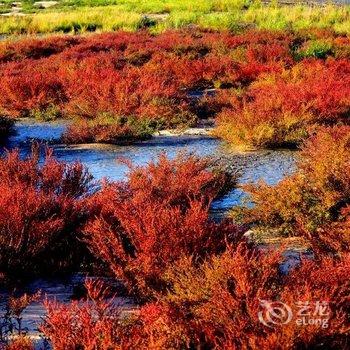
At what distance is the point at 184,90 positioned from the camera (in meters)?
13.7

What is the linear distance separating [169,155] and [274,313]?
586 centimetres

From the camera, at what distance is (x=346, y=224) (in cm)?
505

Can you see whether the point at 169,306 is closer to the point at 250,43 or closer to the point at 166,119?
the point at 166,119

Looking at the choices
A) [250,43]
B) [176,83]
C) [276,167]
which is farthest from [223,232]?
[250,43]

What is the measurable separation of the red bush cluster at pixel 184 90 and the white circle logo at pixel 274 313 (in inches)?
227

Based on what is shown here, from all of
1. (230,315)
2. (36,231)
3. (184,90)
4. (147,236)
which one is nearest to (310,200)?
(147,236)

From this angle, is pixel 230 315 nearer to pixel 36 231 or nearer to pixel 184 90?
pixel 36 231

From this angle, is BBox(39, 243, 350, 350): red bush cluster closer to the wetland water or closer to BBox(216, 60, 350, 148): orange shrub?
the wetland water

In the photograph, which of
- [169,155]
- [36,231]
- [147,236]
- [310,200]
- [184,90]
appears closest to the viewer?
[147,236]

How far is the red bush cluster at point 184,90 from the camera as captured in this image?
9625 millimetres

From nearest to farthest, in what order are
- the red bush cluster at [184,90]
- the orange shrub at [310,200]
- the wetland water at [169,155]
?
1. the orange shrub at [310,200]
2. the wetland water at [169,155]
3. the red bush cluster at [184,90]

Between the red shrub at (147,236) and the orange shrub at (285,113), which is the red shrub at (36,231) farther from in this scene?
the orange shrub at (285,113)

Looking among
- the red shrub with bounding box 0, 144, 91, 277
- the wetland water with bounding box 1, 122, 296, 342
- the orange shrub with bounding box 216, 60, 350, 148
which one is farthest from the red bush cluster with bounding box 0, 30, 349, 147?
the red shrub with bounding box 0, 144, 91, 277

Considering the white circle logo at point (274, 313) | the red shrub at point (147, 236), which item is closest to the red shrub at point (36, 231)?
the red shrub at point (147, 236)
